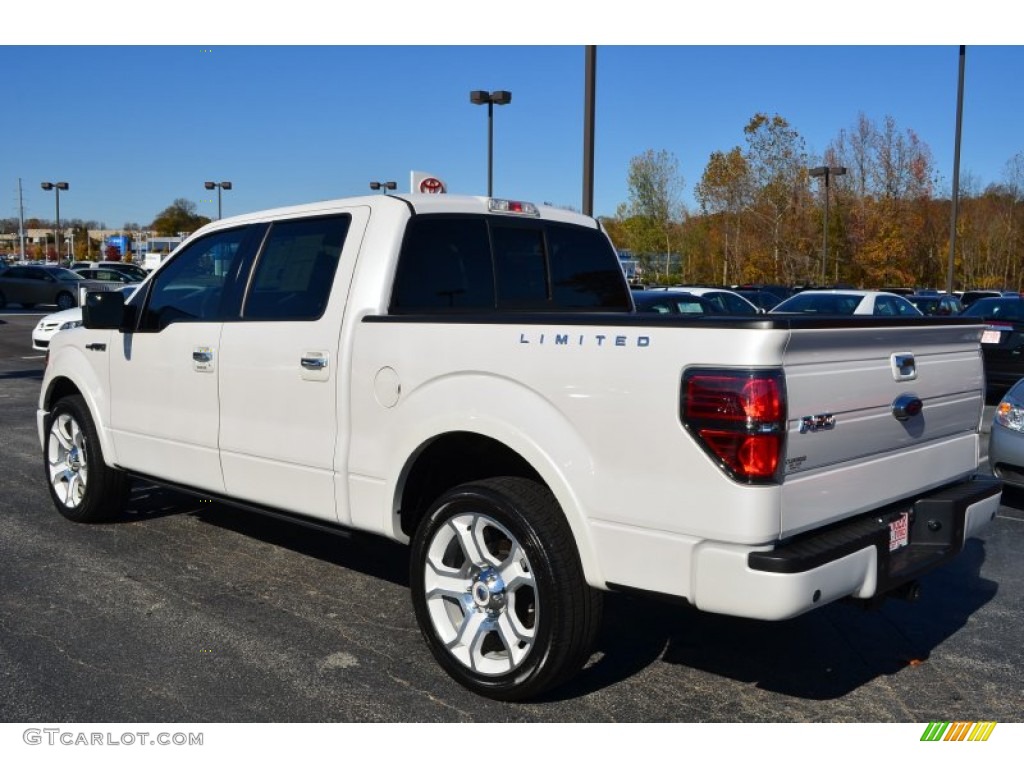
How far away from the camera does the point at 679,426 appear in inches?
127

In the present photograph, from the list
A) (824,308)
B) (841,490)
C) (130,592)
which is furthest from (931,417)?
(824,308)

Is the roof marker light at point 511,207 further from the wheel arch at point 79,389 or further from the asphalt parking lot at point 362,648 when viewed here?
the wheel arch at point 79,389

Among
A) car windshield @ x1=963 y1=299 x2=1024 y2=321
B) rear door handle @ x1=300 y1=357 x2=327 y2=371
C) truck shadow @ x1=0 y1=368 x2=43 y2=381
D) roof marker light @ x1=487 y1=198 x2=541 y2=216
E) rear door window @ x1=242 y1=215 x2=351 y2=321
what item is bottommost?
truck shadow @ x1=0 y1=368 x2=43 y2=381

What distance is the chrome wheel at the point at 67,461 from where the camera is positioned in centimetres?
636

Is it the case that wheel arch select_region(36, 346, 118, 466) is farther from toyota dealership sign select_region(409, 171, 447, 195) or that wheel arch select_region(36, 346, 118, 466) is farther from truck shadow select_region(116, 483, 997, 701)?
toyota dealership sign select_region(409, 171, 447, 195)

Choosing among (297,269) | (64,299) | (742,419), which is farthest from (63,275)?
(742,419)

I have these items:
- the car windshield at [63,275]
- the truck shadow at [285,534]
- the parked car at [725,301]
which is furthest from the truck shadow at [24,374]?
the car windshield at [63,275]

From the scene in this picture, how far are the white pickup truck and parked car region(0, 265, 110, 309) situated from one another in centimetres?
3296

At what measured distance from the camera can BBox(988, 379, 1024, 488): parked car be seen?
6902 millimetres

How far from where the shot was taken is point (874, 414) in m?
3.62

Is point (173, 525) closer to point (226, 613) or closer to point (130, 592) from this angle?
point (130, 592)

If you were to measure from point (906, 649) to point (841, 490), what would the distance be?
1.44 m

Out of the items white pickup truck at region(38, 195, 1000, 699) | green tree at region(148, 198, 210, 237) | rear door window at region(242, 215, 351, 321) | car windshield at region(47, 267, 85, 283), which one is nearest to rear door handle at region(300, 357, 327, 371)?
white pickup truck at region(38, 195, 1000, 699)

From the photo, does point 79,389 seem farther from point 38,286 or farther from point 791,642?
point 38,286
